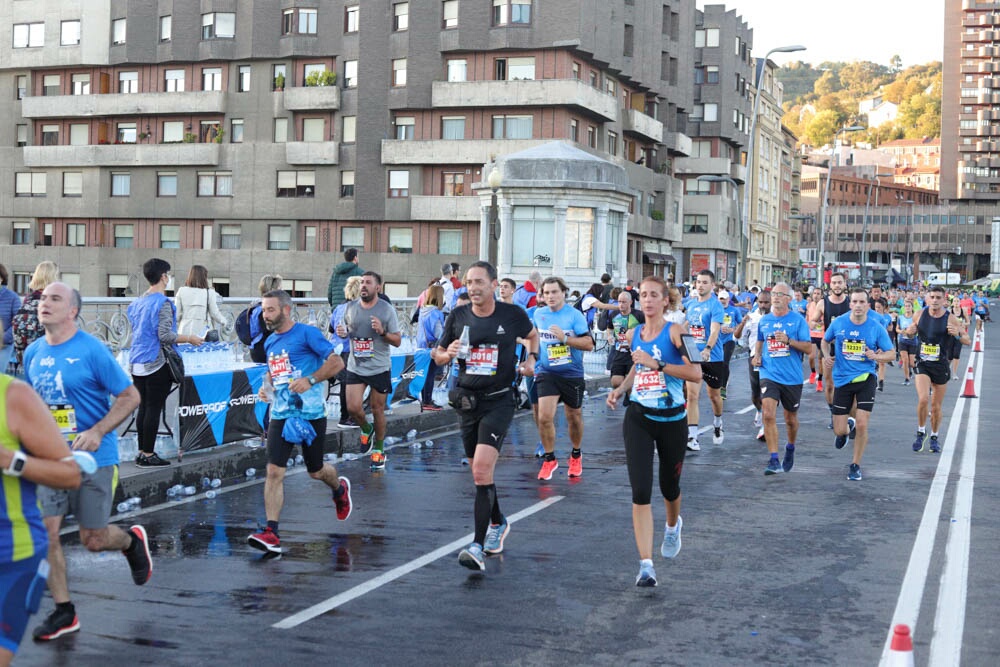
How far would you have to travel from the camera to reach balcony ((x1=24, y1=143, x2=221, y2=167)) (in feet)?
193

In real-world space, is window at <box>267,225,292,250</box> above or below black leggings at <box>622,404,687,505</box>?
above

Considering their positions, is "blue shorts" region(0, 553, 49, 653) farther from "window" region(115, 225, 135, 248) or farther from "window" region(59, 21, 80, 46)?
"window" region(59, 21, 80, 46)

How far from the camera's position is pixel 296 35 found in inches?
2254

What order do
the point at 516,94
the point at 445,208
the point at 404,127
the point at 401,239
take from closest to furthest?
the point at 516,94 → the point at 445,208 → the point at 404,127 → the point at 401,239

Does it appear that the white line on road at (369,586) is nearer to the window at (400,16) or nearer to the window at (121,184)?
the window at (400,16)

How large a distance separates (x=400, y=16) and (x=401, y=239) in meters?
10.1

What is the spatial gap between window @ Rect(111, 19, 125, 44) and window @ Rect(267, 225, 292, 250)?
1195 cm

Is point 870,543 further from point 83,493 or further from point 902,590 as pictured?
point 83,493

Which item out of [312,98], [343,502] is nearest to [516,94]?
[312,98]

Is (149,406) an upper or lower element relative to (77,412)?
lower

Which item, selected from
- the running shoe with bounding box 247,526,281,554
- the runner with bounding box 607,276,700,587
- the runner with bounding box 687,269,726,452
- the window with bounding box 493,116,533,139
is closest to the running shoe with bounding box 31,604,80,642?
the running shoe with bounding box 247,526,281,554

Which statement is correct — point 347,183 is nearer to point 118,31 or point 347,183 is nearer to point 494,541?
point 118,31

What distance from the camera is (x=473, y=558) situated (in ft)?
25.6

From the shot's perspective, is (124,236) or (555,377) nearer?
(555,377)
